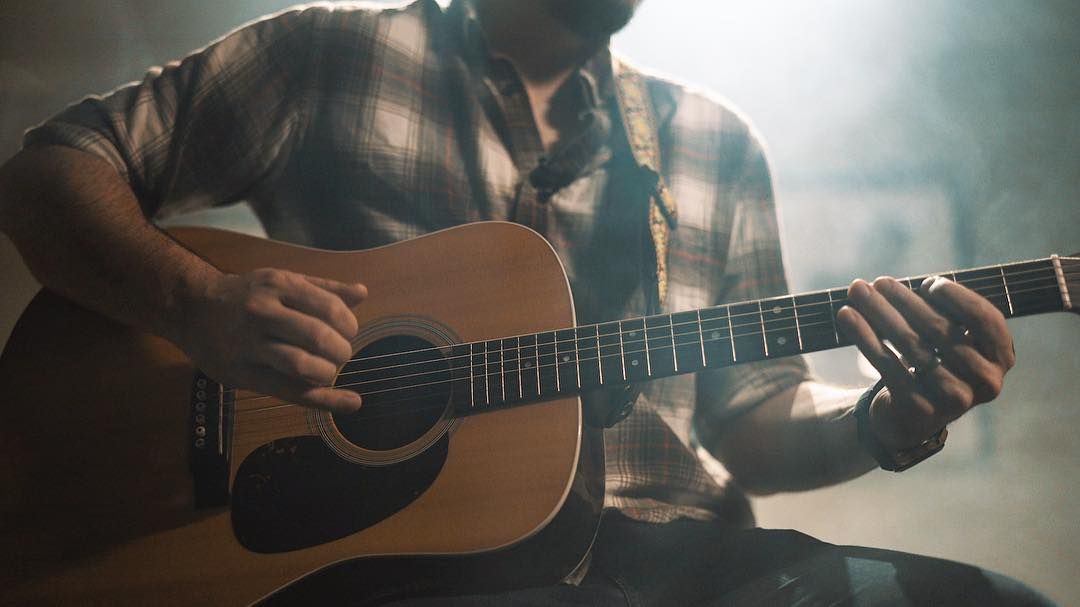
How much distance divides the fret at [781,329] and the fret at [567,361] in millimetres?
189

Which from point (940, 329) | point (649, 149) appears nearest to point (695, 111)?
point (649, 149)

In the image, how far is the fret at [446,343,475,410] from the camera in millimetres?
688

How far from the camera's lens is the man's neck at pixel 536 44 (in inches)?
36.6

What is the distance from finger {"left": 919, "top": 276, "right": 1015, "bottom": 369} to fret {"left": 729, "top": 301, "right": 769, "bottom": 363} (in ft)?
0.52

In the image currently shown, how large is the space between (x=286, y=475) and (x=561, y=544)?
295 mm

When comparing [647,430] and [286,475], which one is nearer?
[286,475]

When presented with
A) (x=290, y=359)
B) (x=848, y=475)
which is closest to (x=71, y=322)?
(x=290, y=359)

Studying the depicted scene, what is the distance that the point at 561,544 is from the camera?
663 millimetres

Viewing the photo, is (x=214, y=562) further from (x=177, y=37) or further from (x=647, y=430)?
(x=177, y=37)

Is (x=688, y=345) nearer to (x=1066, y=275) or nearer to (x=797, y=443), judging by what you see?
(x=797, y=443)

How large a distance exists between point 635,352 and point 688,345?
54 millimetres

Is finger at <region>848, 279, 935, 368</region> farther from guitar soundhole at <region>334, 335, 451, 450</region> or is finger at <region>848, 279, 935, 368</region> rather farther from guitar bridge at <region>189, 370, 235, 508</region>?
guitar bridge at <region>189, 370, 235, 508</region>

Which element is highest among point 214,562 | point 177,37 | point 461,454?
point 177,37

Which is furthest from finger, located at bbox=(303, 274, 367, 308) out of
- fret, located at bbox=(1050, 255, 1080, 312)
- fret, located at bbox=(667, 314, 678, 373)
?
fret, located at bbox=(1050, 255, 1080, 312)
